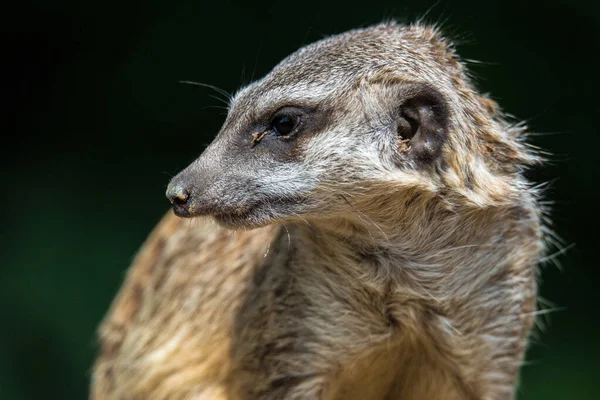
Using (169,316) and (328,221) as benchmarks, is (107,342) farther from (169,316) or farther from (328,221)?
(328,221)

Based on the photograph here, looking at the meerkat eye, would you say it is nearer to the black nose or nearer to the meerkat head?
the meerkat head

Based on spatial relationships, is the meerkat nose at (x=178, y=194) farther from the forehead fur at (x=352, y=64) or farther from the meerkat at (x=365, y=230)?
the forehead fur at (x=352, y=64)

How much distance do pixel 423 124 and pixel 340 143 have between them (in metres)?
0.26

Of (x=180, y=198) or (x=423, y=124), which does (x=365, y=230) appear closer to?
(x=423, y=124)

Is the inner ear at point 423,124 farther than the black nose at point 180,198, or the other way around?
the inner ear at point 423,124

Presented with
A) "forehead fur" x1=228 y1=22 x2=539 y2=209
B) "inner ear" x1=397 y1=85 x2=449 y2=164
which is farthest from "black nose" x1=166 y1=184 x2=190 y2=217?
"inner ear" x1=397 y1=85 x2=449 y2=164

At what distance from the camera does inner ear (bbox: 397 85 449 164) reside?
2.65 metres

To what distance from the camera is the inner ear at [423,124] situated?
8.70 ft

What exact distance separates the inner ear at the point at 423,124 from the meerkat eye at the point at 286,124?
322mm

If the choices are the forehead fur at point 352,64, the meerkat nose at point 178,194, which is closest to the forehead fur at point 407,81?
the forehead fur at point 352,64

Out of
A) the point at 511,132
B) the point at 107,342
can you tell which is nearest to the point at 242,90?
the point at 511,132

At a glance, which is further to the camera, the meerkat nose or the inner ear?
the inner ear

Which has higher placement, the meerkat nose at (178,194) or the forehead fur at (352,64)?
the forehead fur at (352,64)

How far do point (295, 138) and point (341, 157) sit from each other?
0.15m
